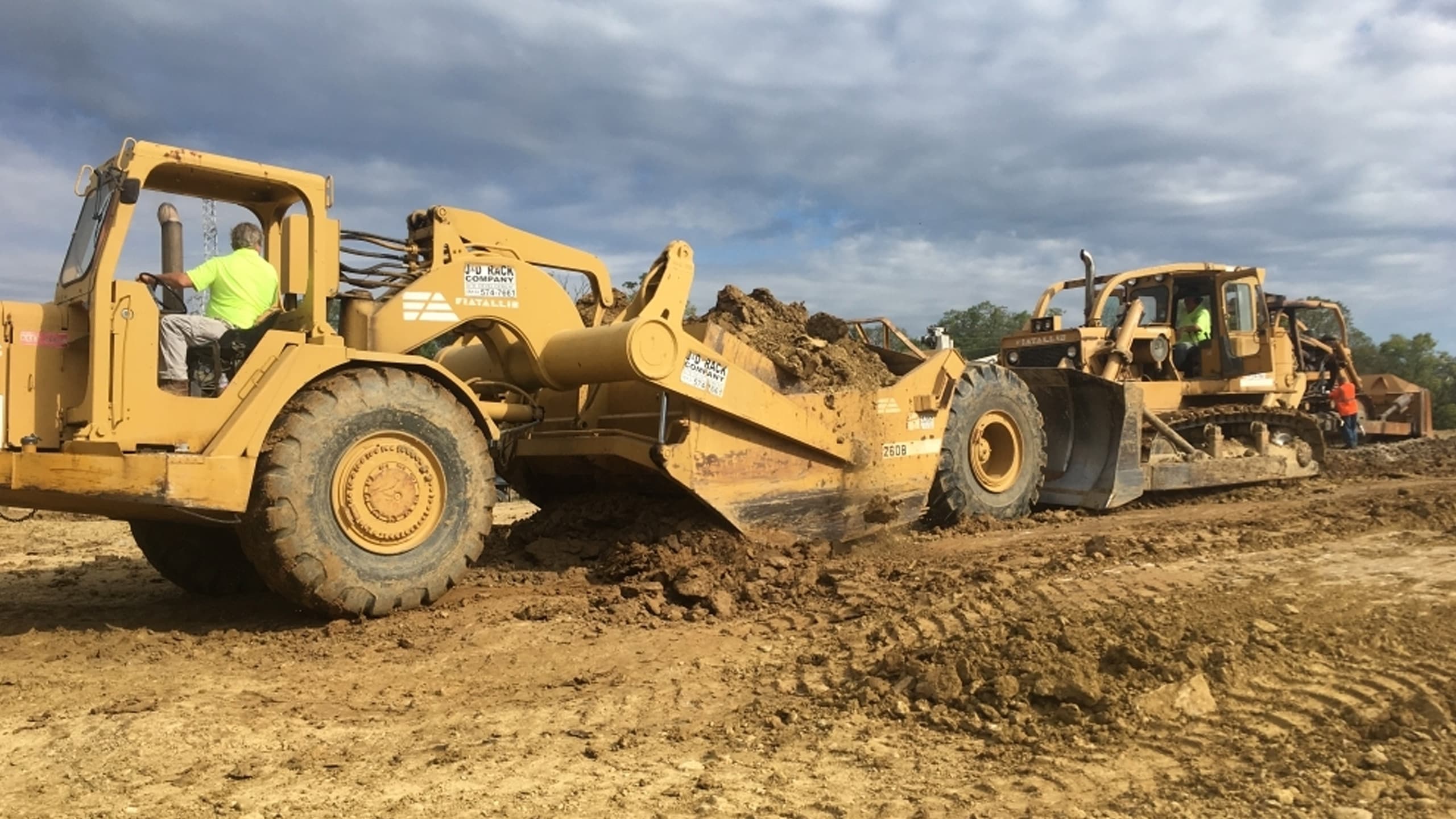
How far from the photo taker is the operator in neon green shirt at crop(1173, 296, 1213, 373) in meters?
11.6

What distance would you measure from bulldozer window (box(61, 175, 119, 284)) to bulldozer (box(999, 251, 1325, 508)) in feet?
23.4

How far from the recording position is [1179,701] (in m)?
3.50

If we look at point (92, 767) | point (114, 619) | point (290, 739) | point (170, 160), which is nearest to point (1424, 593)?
point (290, 739)

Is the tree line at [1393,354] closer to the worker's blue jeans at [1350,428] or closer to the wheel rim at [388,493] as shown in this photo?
the worker's blue jeans at [1350,428]

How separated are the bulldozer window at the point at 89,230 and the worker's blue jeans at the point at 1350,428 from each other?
14662 millimetres

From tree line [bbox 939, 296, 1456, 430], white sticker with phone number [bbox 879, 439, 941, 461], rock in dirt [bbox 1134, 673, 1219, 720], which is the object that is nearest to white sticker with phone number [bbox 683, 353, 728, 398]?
white sticker with phone number [bbox 879, 439, 941, 461]

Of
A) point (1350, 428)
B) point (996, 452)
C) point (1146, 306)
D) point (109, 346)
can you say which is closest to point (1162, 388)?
point (1146, 306)

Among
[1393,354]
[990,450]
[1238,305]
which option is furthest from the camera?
[1393,354]

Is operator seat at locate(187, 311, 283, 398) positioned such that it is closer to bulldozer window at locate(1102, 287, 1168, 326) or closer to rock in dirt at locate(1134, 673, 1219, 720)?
rock in dirt at locate(1134, 673, 1219, 720)

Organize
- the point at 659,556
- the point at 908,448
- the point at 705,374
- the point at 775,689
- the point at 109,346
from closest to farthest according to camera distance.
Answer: the point at 775,689
the point at 109,346
the point at 659,556
the point at 705,374
the point at 908,448

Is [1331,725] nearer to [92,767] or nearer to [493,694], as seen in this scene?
[493,694]

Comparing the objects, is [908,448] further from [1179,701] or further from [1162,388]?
[1162,388]

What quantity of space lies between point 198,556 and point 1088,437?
6985 mm

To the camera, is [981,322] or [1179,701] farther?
[981,322]
